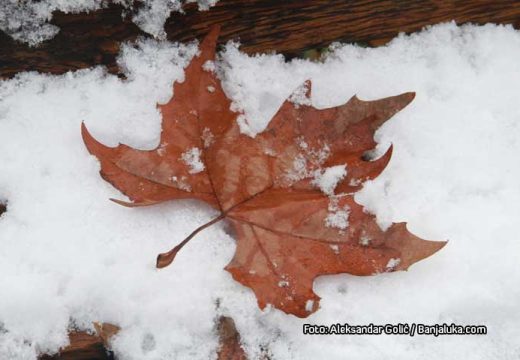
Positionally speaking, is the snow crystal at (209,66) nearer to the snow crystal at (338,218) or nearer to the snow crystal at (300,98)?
the snow crystal at (300,98)

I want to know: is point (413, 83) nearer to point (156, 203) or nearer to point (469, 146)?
point (469, 146)

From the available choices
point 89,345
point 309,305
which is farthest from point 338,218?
point 89,345

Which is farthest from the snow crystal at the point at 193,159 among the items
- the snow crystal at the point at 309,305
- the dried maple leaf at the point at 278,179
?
the snow crystal at the point at 309,305

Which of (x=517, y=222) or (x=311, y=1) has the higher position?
(x=311, y=1)

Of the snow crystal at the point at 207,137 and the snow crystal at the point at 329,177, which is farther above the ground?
the snow crystal at the point at 207,137

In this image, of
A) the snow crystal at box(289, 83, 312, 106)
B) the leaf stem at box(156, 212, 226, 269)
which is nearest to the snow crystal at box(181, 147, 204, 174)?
the leaf stem at box(156, 212, 226, 269)

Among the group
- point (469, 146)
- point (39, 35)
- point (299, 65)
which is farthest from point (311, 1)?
point (39, 35)

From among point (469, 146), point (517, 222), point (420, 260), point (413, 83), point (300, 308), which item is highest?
point (413, 83)
